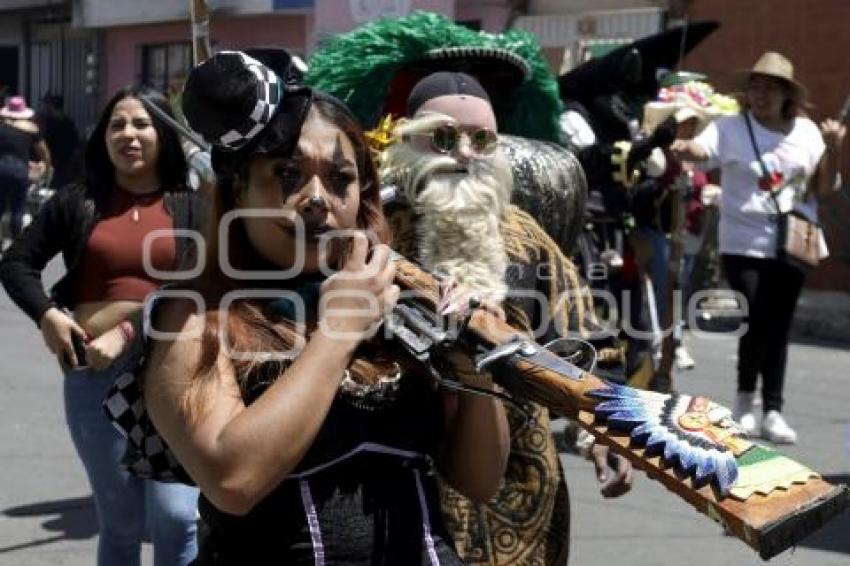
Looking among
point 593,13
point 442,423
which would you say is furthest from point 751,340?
point 593,13

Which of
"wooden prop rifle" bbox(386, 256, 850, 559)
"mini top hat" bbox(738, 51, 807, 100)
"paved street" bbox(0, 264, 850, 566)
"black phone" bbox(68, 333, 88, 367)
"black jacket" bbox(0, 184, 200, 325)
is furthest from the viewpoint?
"mini top hat" bbox(738, 51, 807, 100)

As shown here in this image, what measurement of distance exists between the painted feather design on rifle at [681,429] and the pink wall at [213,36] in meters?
19.0

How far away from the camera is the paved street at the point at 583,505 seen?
5637mm

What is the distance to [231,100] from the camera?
86.9 inches

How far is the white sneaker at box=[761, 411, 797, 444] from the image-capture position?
761cm

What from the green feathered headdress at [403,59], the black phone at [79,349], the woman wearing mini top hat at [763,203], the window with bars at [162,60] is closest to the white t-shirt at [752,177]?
the woman wearing mini top hat at [763,203]

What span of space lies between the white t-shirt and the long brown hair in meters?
5.40

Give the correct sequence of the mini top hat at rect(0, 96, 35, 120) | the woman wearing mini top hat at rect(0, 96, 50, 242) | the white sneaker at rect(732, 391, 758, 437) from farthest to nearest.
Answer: the mini top hat at rect(0, 96, 35, 120)
the woman wearing mini top hat at rect(0, 96, 50, 242)
the white sneaker at rect(732, 391, 758, 437)

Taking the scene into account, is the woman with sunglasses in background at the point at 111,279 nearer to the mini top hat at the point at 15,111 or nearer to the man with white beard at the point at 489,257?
the man with white beard at the point at 489,257

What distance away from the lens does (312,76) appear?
3.95m

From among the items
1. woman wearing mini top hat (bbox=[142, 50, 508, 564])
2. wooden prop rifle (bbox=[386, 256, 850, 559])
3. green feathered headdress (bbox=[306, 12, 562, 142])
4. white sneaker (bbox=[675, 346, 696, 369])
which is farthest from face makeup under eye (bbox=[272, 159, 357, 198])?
white sneaker (bbox=[675, 346, 696, 369])

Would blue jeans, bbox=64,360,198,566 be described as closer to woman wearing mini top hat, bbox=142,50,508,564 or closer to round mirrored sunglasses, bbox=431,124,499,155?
round mirrored sunglasses, bbox=431,124,499,155

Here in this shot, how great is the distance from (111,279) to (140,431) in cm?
217

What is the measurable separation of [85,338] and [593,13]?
1346cm
